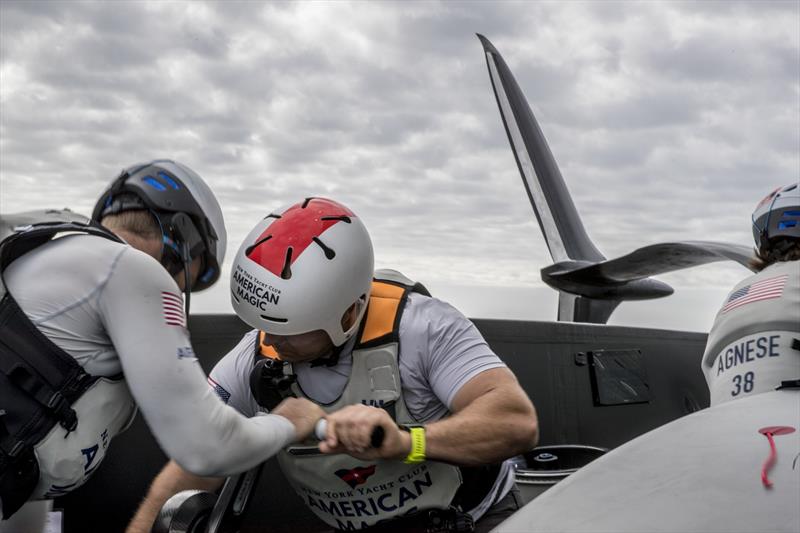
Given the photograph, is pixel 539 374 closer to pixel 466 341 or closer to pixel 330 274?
pixel 466 341

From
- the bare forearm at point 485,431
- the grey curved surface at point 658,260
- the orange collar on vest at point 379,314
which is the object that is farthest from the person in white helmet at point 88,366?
the grey curved surface at point 658,260

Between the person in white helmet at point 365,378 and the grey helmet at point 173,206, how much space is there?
0.18 meters

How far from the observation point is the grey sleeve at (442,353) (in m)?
2.50

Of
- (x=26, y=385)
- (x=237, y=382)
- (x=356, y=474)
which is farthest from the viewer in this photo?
(x=237, y=382)

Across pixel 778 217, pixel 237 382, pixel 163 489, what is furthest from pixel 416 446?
pixel 778 217

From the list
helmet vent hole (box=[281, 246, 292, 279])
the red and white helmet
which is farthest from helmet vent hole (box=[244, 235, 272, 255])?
helmet vent hole (box=[281, 246, 292, 279])

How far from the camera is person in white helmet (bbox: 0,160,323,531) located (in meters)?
1.79

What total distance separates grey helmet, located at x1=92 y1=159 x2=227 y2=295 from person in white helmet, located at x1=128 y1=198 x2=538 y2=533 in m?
0.18

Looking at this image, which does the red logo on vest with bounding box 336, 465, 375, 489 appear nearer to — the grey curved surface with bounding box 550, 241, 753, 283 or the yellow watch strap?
the yellow watch strap

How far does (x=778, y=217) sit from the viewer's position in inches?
131

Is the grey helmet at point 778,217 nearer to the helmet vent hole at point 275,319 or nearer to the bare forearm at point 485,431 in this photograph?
the bare forearm at point 485,431

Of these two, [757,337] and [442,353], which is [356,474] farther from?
[757,337]

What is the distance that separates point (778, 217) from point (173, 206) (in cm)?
244

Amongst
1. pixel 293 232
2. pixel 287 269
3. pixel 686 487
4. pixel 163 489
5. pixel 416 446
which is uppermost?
pixel 293 232
